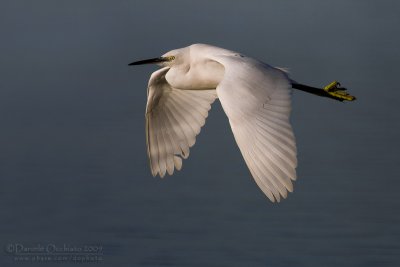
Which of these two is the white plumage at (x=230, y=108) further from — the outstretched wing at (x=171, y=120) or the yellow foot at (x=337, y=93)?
the yellow foot at (x=337, y=93)

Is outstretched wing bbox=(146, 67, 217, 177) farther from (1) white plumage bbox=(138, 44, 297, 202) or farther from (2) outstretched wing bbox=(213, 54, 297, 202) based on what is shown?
(2) outstretched wing bbox=(213, 54, 297, 202)

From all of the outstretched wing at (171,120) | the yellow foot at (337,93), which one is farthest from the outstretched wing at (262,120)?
the yellow foot at (337,93)

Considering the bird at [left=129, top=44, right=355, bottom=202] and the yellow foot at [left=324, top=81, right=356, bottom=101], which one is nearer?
the bird at [left=129, top=44, right=355, bottom=202]

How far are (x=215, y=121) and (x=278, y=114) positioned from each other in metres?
3.37

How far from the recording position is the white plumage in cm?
483

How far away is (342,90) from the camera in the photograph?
22.5 ft

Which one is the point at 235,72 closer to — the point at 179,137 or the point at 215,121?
the point at 179,137

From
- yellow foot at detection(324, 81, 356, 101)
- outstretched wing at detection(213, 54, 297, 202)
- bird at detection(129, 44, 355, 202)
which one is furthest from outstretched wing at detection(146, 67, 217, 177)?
outstretched wing at detection(213, 54, 297, 202)

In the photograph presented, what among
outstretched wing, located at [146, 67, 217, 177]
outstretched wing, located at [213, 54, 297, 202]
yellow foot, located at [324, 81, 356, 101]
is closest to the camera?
outstretched wing, located at [213, 54, 297, 202]

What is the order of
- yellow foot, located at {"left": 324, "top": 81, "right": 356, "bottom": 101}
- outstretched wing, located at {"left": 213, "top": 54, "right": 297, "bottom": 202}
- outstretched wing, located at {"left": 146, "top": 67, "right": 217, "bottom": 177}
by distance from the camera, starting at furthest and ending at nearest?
yellow foot, located at {"left": 324, "top": 81, "right": 356, "bottom": 101}, outstretched wing, located at {"left": 146, "top": 67, "right": 217, "bottom": 177}, outstretched wing, located at {"left": 213, "top": 54, "right": 297, "bottom": 202}

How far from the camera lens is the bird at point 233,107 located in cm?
483

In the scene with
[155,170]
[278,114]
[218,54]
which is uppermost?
[218,54]

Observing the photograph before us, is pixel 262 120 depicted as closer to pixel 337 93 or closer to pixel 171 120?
pixel 171 120

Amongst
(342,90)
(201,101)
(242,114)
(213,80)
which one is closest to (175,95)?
(201,101)
